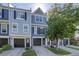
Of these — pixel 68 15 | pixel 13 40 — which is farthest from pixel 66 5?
pixel 13 40

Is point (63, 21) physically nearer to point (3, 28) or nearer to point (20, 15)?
point (20, 15)

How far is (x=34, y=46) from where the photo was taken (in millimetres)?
5516

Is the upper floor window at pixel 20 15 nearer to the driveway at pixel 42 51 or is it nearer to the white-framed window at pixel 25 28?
the white-framed window at pixel 25 28

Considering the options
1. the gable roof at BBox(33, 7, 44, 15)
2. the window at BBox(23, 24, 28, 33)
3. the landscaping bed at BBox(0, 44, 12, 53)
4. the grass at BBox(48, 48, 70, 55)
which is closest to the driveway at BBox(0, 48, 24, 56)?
the landscaping bed at BBox(0, 44, 12, 53)

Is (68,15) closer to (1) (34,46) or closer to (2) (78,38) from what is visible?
(2) (78,38)

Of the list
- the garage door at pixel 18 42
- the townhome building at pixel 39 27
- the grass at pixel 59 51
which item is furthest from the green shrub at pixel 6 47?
the grass at pixel 59 51

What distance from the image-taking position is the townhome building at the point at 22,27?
536 centimetres

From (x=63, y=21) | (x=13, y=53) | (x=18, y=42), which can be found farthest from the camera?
(x=18, y=42)

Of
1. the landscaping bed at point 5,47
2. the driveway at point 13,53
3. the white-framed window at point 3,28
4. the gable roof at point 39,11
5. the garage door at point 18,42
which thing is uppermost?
the gable roof at point 39,11

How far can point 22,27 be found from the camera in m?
5.48

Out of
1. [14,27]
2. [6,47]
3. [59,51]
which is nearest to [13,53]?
[6,47]

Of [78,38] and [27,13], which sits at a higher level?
[27,13]

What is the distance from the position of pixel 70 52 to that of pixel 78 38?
1.26ft

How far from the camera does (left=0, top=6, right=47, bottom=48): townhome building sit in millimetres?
5355
